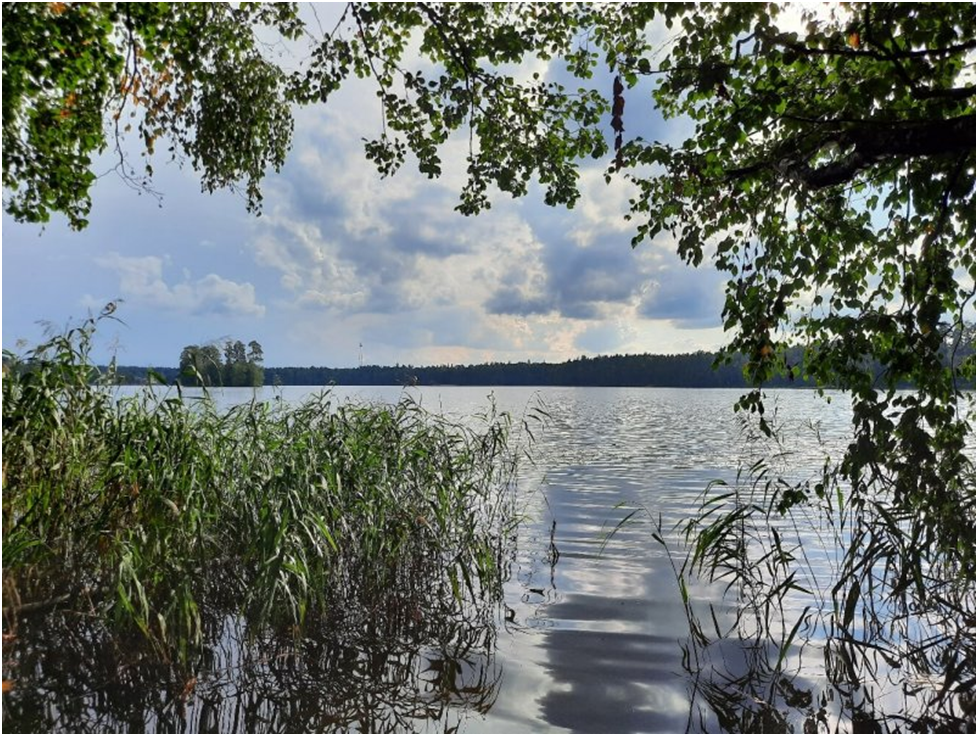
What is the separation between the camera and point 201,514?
20.0ft

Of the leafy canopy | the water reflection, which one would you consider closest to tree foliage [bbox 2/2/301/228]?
the leafy canopy

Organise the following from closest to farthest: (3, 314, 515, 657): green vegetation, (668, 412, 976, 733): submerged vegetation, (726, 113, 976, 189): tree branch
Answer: (726, 113, 976, 189): tree branch → (668, 412, 976, 733): submerged vegetation → (3, 314, 515, 657): green vegetation

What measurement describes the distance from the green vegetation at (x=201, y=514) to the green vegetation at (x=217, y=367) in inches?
13.8

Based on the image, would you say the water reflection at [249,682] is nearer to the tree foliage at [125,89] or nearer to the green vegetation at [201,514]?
the green vegetation at [201,514]

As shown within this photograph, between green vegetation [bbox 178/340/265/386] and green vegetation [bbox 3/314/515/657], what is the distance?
0.35 meters

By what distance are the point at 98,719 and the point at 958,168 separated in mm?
7236

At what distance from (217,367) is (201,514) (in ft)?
8.60

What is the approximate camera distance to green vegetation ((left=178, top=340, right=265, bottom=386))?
7.38 meters

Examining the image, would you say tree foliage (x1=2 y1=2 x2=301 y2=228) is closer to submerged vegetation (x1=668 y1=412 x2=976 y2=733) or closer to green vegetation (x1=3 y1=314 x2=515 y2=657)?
green vegetation (x1=3 y1=314 x2=515 y2=657)

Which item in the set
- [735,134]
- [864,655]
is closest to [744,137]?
[735,134]

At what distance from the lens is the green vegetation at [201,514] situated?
567 centimetres

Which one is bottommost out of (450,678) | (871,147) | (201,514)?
(450,678)

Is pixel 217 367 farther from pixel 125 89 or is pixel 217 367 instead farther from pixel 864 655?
pixel 864 655

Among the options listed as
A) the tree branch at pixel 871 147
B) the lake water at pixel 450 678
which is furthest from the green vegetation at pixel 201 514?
the tree branch at pixel 871 147
